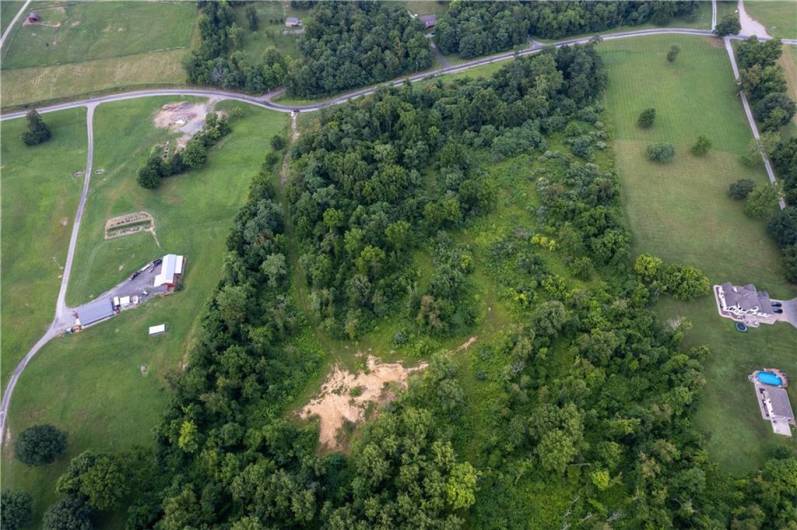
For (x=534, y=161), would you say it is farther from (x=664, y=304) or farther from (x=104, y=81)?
(x=104, y=81)

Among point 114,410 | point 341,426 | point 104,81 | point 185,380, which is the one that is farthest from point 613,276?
point 104,81

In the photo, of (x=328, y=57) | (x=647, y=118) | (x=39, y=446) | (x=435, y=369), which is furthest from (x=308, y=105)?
(x=39, y=446)

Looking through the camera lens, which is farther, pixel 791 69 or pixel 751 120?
pixel 791 69

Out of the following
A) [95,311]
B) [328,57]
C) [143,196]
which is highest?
[328,57]

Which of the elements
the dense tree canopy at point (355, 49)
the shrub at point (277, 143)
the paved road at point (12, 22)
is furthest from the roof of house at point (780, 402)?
the paved road at point (12, 22)

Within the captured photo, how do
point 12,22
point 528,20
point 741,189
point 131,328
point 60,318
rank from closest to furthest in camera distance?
point 131,328 < point 60,318 < point 741,189 < point 528,20 < point 12,22

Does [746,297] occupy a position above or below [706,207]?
below

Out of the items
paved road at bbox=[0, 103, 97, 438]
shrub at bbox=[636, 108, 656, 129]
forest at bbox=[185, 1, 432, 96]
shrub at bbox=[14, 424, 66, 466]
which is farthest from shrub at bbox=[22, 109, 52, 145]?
shrub at bbox=[636, 108, 656, 129]

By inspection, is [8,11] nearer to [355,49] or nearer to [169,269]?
A: [355,49]
